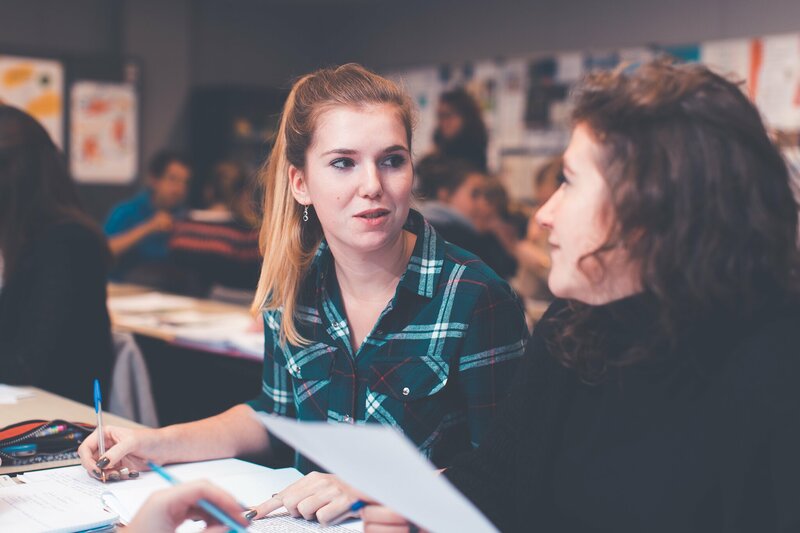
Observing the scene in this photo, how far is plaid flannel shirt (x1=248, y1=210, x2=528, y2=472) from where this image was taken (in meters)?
1.58

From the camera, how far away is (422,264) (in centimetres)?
162

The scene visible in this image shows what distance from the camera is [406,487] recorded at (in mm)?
858

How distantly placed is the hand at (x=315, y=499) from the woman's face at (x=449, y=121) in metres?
3.17

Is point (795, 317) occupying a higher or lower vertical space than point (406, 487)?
higher

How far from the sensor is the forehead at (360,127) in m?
1.61

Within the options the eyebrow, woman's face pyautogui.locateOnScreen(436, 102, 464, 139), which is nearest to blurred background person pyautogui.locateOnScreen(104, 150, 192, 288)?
woman's face pyautogui.locateOnScreen(436, 102, 464, 139)

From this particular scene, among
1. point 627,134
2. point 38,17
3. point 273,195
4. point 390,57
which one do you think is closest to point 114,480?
point 273,195

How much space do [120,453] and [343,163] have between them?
0.62 meters

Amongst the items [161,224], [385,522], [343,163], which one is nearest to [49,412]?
[343,163]

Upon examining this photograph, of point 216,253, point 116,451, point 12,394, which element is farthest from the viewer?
point 216,253

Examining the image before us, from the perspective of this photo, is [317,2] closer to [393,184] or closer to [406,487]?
[393,184]

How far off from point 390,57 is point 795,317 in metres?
7.33

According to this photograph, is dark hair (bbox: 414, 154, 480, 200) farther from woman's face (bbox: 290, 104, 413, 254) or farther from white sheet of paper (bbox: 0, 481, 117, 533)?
white sheet of paper (bbox: 0, 481, 117, 533)

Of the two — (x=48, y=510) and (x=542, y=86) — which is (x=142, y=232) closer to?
(x=542, y=86)
